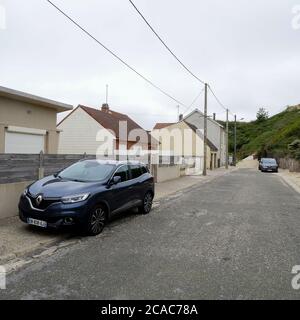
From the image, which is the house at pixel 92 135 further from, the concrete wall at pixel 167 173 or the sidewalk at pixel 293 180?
the sidewalk at pixel 293 180

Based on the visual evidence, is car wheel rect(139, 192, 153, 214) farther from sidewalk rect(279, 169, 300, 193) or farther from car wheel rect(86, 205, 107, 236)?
sidewalk rect(279, 169, 300, 193)

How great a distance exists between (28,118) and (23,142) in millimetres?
946

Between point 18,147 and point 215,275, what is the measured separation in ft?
33.1

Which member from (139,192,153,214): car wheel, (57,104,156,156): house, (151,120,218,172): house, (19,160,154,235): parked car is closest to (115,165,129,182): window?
(19,160,154,235): parked car

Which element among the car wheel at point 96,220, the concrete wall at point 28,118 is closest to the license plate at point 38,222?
the car wheel at point 96,220

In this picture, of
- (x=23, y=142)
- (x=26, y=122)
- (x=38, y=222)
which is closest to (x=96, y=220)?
(x=38, y=222)

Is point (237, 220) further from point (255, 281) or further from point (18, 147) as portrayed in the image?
point (18, 147)

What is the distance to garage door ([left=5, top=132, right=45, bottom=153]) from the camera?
1260cm

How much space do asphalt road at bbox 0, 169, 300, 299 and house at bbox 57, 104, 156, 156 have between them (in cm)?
1884

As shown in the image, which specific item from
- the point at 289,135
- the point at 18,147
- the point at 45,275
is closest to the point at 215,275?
the point at 45,275

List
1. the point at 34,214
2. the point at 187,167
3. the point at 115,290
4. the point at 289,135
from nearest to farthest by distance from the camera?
the point at 115,290
the point at 34,214
the point at 187,167
the point at 289,135

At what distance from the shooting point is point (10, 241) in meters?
6.44

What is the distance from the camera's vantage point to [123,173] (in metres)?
8.92

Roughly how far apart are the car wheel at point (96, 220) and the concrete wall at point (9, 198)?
2.49 meters
